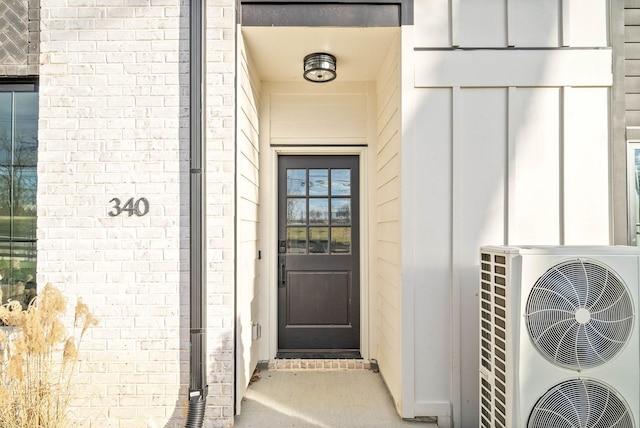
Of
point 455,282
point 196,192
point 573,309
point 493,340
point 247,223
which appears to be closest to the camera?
point 573,309

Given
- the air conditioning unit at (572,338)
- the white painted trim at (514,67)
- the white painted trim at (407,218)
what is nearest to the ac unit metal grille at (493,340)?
the air conditioning unit at (572,338)

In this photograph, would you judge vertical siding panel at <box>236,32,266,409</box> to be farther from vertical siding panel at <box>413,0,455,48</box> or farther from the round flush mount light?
vertical siding panel at <box>413,0,455,48</box>

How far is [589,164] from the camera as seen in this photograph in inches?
95.5

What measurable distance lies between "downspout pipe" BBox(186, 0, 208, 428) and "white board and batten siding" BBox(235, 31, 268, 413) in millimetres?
209

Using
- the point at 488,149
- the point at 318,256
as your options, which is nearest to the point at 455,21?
the point at 488,149

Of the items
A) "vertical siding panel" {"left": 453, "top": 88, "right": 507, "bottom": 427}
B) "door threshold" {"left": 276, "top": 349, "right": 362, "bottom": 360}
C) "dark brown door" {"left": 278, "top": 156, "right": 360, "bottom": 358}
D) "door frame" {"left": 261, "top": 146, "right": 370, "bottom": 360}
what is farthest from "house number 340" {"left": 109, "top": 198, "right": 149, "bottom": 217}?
"vertical siding panel" {"left": 453, "top": 88, "right": 507, "bottom": 427}

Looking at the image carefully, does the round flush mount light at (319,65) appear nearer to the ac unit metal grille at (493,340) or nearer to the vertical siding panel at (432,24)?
the vertical siding panel at (432,24)

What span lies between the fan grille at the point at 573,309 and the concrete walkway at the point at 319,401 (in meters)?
0.95

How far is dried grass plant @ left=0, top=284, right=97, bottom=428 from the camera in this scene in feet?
6.30

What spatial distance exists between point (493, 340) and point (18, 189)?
2.96 meters

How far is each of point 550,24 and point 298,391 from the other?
9.60 ft

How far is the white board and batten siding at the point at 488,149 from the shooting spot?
240 cm

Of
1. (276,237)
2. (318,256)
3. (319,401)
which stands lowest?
(319,401)

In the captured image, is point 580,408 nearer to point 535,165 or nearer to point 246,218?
point 535,165
